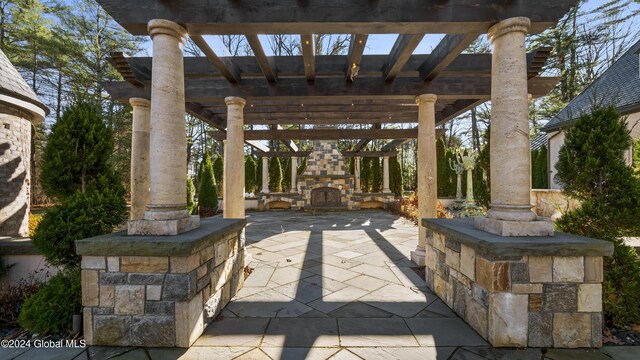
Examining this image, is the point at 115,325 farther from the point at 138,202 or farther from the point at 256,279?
the point at 138,202

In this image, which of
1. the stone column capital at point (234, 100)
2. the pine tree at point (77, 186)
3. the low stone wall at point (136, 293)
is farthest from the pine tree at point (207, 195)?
the low stone wall at point (136, 293)

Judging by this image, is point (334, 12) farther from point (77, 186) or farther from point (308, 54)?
point (77, 186)

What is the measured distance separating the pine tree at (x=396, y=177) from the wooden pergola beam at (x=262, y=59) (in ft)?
41.8

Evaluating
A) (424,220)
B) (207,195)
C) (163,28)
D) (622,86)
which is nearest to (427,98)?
(424,220)

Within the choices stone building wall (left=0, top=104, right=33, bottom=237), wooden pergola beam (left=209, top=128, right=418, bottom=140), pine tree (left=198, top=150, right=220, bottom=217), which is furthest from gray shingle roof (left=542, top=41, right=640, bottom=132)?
stone building wall (left=0, top=104, right=33, bottom=237)

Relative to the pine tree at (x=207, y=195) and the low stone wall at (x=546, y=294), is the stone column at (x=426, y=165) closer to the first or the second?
the low stone wall at (x=546, y=294)

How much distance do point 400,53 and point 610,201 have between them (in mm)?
2839

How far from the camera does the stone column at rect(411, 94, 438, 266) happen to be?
457 cm

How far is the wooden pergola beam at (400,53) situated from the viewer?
3149 millimetres

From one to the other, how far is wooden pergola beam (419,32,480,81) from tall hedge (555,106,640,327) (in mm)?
1551

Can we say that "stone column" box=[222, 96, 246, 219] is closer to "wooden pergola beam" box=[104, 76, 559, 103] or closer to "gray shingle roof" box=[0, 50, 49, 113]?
"wooden pergola beam" box=[104, 76, 559, 103]

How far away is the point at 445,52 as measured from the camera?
351 centimetres

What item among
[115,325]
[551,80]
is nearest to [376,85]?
[551,80]

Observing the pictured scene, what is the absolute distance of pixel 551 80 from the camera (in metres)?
4.46
